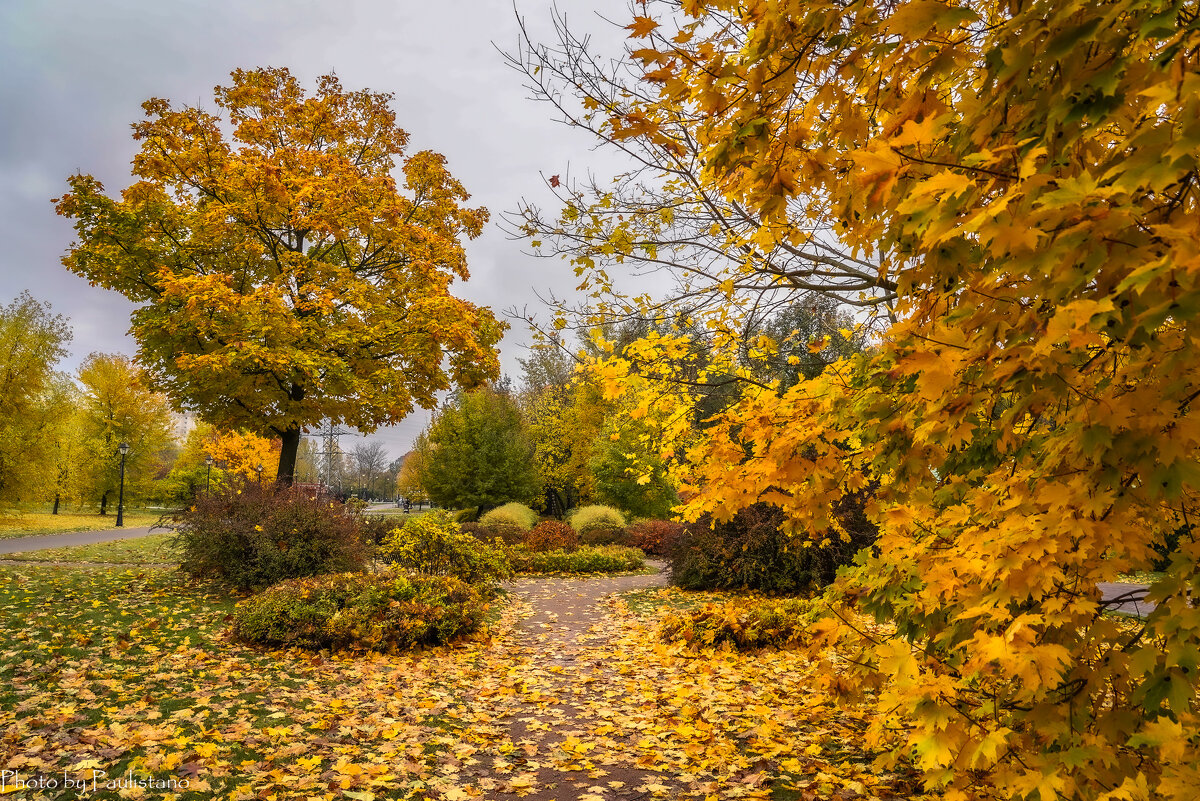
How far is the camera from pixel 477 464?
25844mm

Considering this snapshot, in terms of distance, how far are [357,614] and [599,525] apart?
1300 cm

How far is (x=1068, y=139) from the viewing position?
150 centimetres

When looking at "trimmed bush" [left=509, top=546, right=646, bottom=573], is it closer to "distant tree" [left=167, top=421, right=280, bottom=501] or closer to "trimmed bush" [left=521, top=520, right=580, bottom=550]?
"trimmed bush" [left=521, top=520, right=580, bottom=550]

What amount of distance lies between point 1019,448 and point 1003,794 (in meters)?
1.14

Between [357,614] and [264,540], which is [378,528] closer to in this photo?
[264,540]

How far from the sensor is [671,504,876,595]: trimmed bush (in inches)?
390

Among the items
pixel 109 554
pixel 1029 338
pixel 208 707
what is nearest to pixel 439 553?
pixel 208 707

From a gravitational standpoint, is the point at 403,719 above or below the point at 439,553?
below

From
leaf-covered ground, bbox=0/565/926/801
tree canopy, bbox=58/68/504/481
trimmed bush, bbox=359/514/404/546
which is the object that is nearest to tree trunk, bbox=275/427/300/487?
tree canopy, bbox=58/68/504/481

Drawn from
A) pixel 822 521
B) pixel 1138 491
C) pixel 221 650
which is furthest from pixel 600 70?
pixel 221 650

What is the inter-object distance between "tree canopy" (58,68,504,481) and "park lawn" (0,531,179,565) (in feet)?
9.98

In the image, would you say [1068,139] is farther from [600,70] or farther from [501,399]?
[501,399]

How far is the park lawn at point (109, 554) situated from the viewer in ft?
41.8

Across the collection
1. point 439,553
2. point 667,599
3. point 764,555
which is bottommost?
point 667,599
